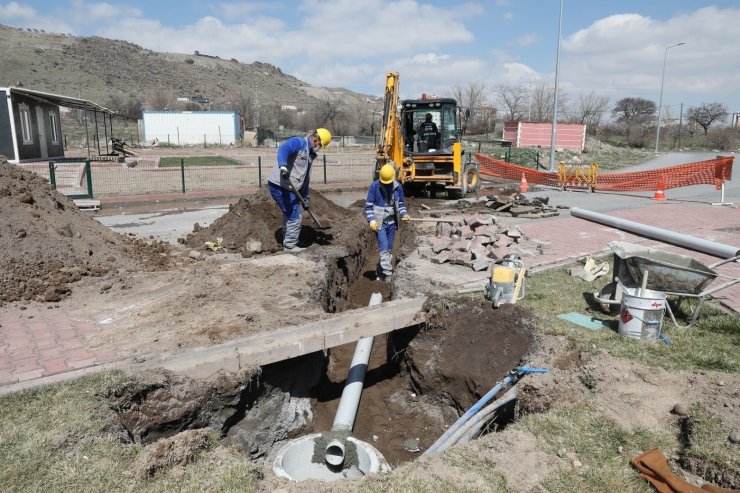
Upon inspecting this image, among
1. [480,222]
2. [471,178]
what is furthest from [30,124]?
[480,222]

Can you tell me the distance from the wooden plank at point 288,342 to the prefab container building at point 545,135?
1446 inches

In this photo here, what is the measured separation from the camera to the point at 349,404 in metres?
5.07

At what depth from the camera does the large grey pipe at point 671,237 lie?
6.94m

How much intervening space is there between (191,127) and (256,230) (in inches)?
1484

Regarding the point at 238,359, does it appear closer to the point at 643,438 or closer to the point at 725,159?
the point at 643,438

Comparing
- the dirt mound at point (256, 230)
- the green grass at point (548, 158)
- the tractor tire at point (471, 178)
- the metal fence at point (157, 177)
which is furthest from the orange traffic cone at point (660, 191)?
the metal fence at point (157, 177)

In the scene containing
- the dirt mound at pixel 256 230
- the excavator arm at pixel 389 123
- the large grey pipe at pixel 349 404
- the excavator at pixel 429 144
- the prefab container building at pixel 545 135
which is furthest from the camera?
the prefab container building at pixel 545 135

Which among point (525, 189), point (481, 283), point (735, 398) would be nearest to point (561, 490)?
point (735, 398)

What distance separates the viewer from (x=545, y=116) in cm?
6831

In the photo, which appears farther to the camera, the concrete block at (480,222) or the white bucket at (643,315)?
the concrete block at (480,222)

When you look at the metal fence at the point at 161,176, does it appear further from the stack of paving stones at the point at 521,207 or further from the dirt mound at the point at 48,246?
the dirt mound at the point at 48,246

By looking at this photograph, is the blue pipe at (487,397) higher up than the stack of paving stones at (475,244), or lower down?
lower down

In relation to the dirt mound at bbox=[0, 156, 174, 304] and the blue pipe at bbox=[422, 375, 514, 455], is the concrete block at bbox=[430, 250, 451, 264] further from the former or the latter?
the dirt mound at bbox=[0, 156, 174, 304]

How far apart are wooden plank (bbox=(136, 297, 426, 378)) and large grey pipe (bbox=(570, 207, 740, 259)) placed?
172 inches
